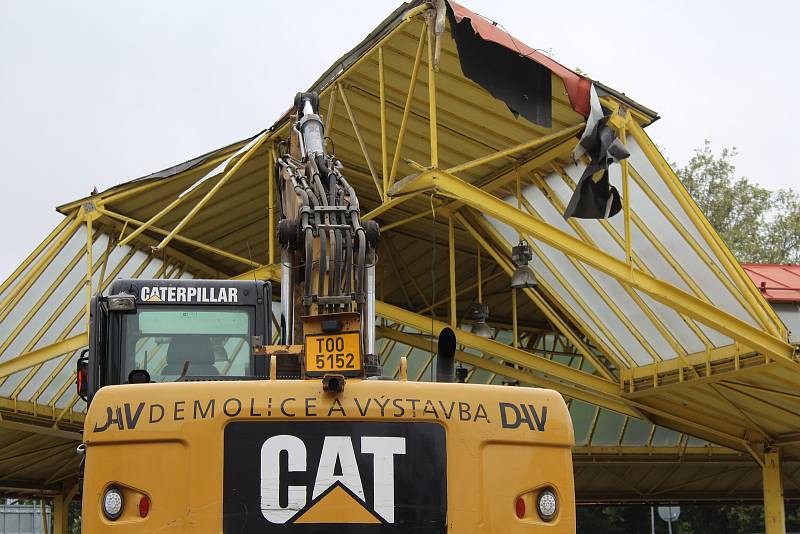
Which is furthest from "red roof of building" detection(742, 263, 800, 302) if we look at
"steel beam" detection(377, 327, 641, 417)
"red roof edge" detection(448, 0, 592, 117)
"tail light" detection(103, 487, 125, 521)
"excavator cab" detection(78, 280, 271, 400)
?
"tail light" detection(103, 487, 125, 521)

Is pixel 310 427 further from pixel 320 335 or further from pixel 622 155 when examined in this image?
pixel 622 155

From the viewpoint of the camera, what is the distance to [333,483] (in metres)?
5.54

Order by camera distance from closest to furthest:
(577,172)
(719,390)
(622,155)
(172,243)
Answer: (622,155), (577,172), (719,390), (172,243)

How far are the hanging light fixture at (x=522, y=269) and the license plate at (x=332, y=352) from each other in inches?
517

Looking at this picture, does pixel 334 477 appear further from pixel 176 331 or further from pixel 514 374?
pixel 514 374

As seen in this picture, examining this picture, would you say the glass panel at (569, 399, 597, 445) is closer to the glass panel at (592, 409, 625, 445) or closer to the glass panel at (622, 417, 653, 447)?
the glass panel at (592, 409, 625, 445)

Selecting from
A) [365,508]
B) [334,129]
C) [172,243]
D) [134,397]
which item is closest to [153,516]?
[134,397]

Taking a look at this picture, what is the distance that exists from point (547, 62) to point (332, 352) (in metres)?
9.91

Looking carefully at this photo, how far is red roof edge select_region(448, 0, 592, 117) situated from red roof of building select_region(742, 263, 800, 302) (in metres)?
4.66

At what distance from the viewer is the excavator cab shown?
354 inches

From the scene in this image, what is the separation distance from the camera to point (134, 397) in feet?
18.5

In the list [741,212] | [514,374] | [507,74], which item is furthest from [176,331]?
[741,212]

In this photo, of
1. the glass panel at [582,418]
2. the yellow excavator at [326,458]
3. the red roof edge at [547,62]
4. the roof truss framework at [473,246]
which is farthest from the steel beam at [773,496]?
the yellow excavator at [326,458]

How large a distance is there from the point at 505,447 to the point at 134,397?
6.10 ft
